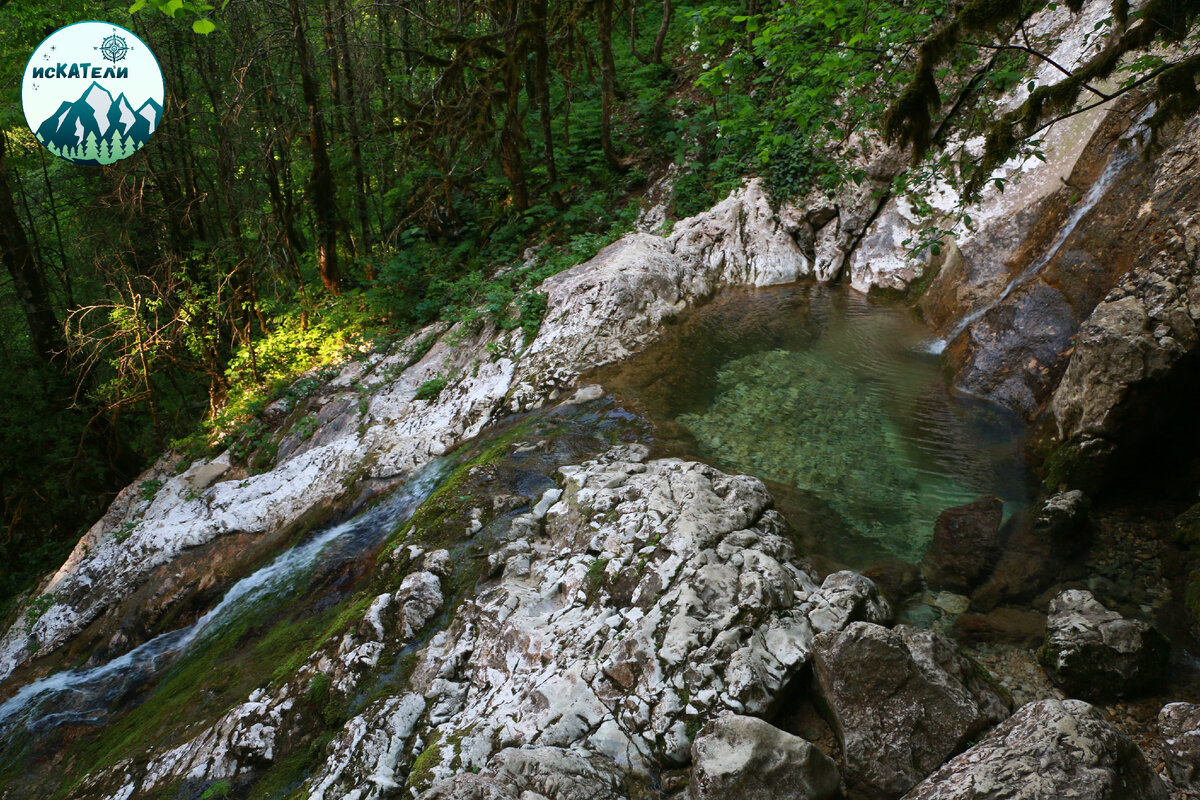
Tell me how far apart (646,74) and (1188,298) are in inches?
549

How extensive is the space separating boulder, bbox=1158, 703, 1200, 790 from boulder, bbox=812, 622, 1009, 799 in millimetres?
628

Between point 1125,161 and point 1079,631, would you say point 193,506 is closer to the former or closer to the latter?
point 1079,631

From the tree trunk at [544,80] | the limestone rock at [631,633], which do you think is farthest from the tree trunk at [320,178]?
the limestone rock at [631,633]

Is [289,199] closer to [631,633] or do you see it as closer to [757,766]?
[631,633]

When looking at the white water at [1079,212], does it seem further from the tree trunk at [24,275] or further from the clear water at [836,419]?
the tree trunk at [24,275]

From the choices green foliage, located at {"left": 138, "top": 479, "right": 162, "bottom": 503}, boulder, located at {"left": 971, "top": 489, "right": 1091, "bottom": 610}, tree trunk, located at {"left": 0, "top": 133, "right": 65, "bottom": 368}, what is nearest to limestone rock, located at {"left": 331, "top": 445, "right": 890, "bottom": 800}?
boulder, located at {"left": 971, "top": 489, "right": 1091, "bottom": 610}

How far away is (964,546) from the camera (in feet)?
15.5

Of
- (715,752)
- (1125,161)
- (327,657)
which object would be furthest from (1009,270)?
(327,657)

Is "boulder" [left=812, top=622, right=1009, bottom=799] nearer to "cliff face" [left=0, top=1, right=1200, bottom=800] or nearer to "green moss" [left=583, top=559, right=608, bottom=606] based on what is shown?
"cliff face" [left=0, top=1, right=1200, bottom=800]

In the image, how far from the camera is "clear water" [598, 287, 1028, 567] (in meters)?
5.31

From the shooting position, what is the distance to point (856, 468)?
Result: 594cm

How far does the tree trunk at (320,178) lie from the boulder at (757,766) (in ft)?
39.2

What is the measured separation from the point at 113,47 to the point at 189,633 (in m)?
5.92

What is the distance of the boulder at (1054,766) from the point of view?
223 centimetres
